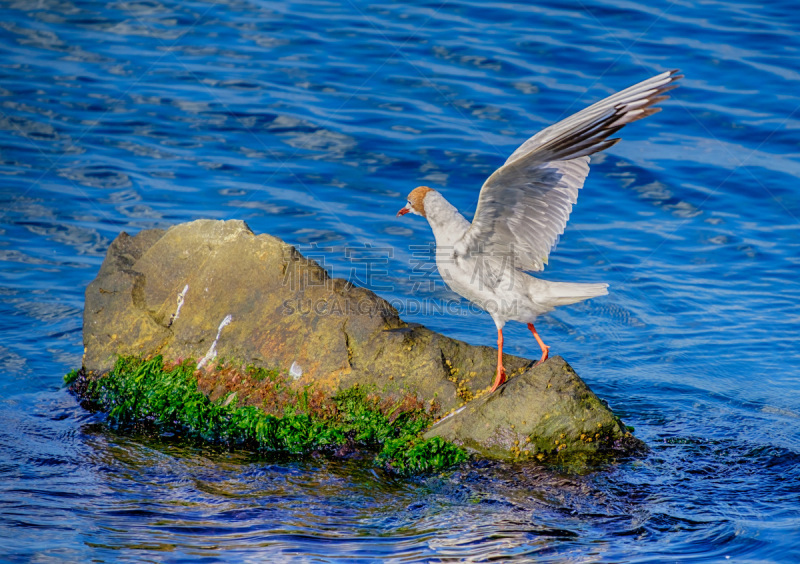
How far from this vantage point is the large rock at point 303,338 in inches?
220

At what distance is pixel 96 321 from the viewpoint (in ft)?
21.6

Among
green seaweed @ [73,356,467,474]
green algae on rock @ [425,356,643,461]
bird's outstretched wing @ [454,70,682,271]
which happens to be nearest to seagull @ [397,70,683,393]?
bird's outstretched wing @ [454,70,682,271]

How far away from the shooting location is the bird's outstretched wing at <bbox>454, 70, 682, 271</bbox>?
524cm

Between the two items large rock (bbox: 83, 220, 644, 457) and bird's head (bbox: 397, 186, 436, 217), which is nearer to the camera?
large rock (bbox: 83, 220, 644, 457)

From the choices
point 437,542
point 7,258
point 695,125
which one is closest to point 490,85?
point 695,125

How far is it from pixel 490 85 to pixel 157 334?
8419 mm

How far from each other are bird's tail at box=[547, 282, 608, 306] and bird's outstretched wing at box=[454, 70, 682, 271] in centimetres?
39

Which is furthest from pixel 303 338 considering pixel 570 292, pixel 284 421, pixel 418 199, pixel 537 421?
pixel 570 292

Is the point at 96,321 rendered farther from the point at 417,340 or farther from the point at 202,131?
the point at 202,131

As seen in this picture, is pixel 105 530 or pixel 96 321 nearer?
pixel 105 530

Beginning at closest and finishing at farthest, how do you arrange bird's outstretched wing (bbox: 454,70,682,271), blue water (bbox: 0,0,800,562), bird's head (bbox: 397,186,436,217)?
blue water (bbox: 0,0,800,562) → bird's outstretched wing (bbox: 454,70,682,271) → bird's head (bbox: 397,186,436,217)

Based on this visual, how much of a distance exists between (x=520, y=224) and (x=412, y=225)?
459 centimetres

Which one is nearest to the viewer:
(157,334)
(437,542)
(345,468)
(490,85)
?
(437,542)

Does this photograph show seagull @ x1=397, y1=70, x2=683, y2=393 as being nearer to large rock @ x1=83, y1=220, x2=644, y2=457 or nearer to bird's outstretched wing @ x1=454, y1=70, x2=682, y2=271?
bird's outstretched wing @ x1=454, y1=70, x2=682, y2=271
